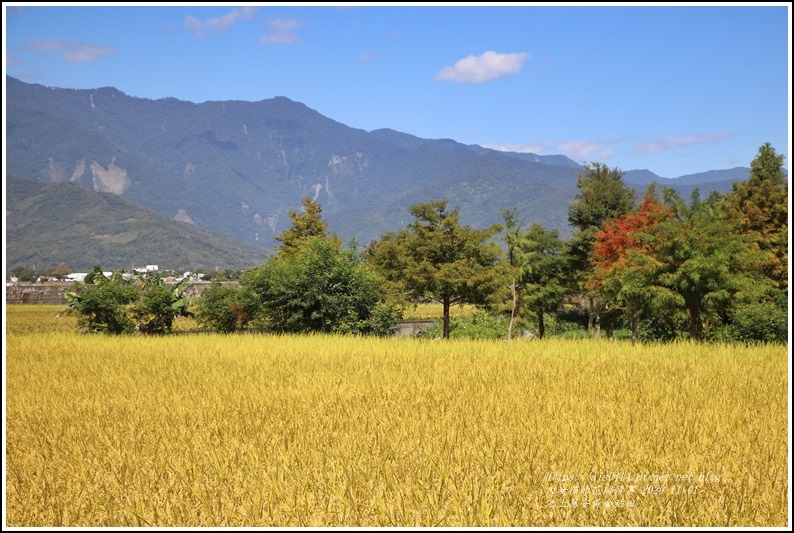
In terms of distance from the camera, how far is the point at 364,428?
8.66m

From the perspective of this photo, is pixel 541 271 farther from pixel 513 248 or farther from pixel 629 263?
pixel 629 263

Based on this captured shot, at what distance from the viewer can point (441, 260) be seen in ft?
105

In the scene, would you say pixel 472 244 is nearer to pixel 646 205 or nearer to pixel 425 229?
pixel 425 229

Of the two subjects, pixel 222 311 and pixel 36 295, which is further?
pixel 36 295

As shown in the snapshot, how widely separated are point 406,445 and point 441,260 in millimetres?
24418

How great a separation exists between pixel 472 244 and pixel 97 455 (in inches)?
977

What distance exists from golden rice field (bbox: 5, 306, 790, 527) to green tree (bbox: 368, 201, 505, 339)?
14.9 meters

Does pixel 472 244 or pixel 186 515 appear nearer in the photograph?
pixel 186 515

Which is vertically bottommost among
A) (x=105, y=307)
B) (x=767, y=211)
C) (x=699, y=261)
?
(x=105, y=307)

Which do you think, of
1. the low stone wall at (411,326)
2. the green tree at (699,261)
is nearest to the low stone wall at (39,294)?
the low stone wall at (411,326)

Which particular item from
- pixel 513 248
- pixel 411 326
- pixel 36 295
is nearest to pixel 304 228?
pixel 411 326

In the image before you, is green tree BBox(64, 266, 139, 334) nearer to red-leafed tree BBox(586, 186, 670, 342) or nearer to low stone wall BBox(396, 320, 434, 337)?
low stone wall BBox(396, 320, 434, 337)

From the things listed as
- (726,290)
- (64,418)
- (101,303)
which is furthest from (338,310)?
(64,418)

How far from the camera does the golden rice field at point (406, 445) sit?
219 inches
